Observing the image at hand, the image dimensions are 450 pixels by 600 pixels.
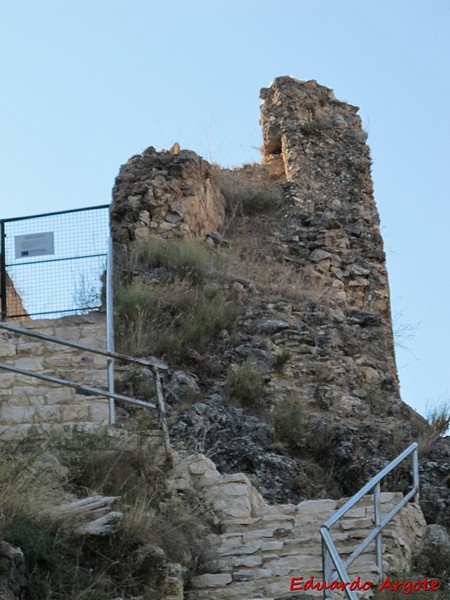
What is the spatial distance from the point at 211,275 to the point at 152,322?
206 centimetres

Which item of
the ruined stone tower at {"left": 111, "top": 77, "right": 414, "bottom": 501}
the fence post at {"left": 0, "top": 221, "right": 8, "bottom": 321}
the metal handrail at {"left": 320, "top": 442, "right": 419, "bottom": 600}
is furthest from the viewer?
the fence post at {"left": 0, "top": 221, "right": 8, "bottom": 321}

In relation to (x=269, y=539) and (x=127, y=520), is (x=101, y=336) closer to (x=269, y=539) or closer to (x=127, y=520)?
(x=269, y=539)

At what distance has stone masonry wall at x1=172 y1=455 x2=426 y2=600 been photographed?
9602mm

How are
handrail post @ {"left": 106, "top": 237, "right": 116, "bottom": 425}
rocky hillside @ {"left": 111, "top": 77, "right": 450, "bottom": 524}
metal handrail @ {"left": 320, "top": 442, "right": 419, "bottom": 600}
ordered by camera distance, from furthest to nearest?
rocky hillside @ {"left": 111, "top": 77, "right": 450, "bottom": 524}
handrail post @ {"left": 106, "top": 237, "right": 116, "bottom": 425}
metal handrail @ {"left": 320, "top": 442, "right": 419, "bottom": 600}

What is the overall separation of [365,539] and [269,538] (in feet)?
4.20

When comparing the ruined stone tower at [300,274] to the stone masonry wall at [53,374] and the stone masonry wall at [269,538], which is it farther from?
the stone masonry wall at [269,538]

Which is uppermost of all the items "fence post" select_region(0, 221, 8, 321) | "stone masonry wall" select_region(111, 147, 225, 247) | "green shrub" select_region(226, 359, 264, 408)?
"stone masonry wall" select_region(111, 147, 225, 247)

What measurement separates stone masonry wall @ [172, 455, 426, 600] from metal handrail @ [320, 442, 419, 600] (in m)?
0.20

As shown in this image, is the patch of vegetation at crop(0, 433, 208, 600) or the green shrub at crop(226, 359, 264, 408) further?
the green shrub at crop(226, 359, 264, 408)

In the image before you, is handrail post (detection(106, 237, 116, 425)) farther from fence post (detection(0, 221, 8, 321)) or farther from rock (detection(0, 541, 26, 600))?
rock (detection(0, 541, 26, 600))

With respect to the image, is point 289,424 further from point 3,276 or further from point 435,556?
point 3,276

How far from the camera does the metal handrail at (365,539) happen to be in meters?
8.02

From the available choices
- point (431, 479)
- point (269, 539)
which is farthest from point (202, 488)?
point (431, 479)

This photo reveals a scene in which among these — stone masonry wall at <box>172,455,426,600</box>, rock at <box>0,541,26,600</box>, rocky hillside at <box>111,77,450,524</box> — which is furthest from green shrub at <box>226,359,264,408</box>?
rock at <box>0,541,26,600</box>
